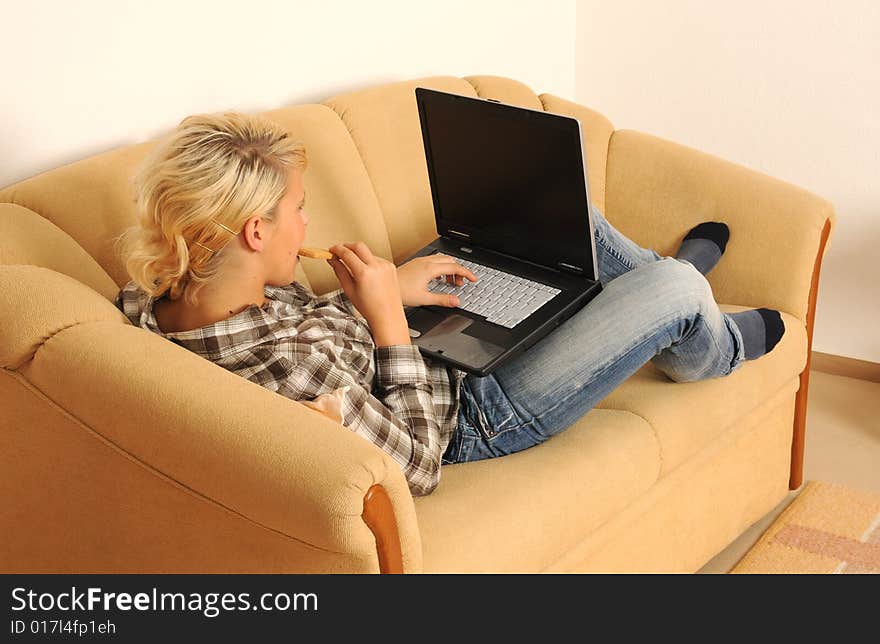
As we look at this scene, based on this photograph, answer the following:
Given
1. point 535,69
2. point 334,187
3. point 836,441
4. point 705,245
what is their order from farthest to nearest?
point 535,69
point 836,441
point 705,245
point 334,187

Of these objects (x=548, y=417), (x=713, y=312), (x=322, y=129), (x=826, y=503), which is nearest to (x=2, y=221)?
(x=322, y=129)

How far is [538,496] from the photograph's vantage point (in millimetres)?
1711

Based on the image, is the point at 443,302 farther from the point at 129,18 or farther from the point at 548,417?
the point at 129,18

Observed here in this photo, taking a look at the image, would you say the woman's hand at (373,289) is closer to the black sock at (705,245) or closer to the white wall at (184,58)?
the white wall at (184,58)

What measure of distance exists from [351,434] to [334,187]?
37.2 inches

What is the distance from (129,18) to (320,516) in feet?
4.10

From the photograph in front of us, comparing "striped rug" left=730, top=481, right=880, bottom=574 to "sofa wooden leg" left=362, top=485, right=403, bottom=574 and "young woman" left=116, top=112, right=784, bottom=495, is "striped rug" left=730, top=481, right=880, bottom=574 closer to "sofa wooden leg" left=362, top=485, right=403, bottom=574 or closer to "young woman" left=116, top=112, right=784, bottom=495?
"young woman" left=116, top=112, right=784, bottom=495

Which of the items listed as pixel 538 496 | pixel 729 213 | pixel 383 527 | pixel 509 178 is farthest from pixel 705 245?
pixel 383 527

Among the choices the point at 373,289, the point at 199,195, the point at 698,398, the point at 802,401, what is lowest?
the point at 802,401

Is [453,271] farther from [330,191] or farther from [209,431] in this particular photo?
[209,431]

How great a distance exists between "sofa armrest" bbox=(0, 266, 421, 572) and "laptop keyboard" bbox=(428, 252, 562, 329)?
0.56 m

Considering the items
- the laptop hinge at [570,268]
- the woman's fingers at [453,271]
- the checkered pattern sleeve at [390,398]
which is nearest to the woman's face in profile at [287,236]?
the checkered pattern sleeve at [390,398]

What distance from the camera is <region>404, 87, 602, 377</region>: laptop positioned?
6.32ft
